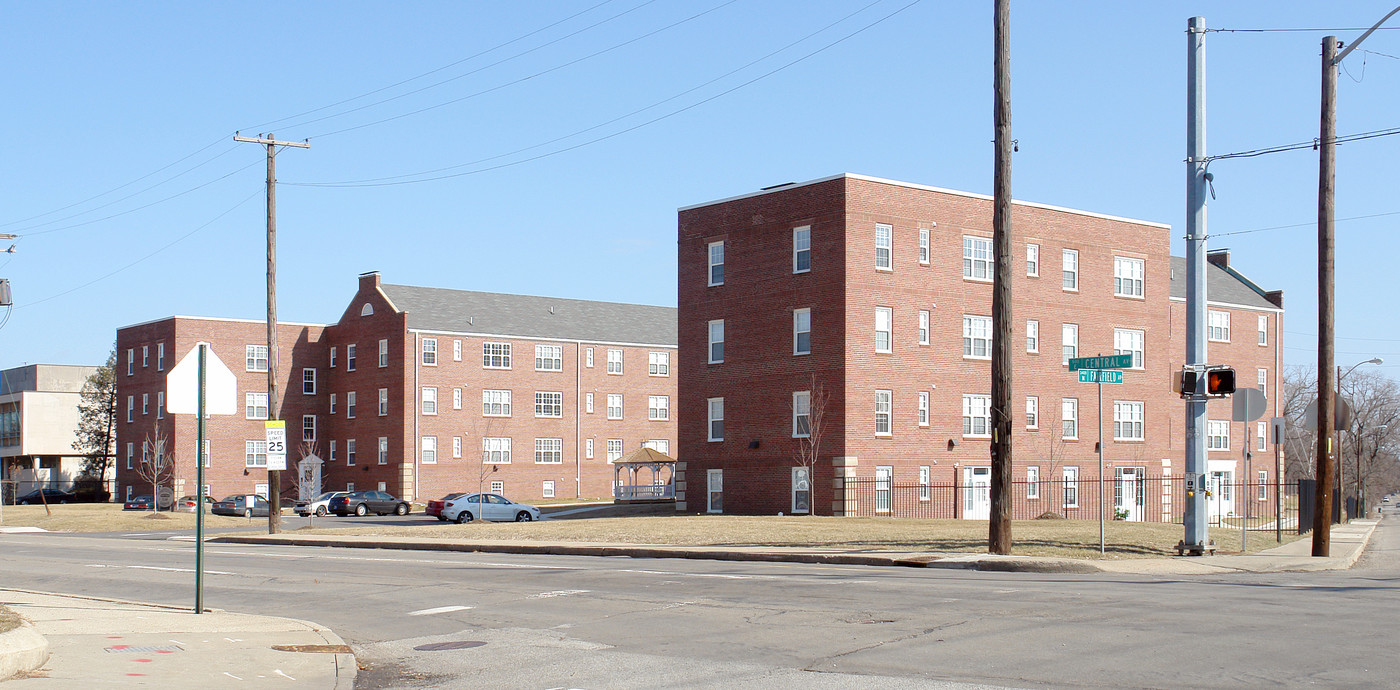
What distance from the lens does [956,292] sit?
150 ft

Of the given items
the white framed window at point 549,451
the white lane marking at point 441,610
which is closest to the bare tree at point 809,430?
the white lane marking at point 441,610

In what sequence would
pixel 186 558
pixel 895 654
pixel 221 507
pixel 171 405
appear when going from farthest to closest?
pixel 221 507
pixel 186 558
pixel 171 405
pixel 895 654

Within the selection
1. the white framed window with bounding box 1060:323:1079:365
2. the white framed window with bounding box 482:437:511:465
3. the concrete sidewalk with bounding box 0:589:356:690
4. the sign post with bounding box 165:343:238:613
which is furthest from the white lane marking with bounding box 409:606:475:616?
the white framed window with bounding box 482:437:511:465

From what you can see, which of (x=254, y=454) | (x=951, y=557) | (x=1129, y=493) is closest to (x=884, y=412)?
(x=1129, y=493)

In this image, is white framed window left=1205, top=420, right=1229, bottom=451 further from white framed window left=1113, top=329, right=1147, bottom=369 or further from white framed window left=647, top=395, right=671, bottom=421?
white framed window left=647, top=395, right=671, bottom=421

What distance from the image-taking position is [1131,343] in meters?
51.2

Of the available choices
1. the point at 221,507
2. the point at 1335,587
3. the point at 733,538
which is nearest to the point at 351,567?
the point at 733,538

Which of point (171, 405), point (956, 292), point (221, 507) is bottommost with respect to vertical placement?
point (221, 507)

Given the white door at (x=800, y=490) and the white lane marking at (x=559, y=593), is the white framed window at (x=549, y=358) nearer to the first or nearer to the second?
the white door at (x=800, y=490)

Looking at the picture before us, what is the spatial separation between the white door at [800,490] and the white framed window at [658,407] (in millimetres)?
34399

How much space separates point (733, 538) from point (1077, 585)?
12.8 meters

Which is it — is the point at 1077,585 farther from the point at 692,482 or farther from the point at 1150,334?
the point at 1150,334

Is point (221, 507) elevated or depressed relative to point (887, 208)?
depressed

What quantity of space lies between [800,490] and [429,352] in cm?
3128
